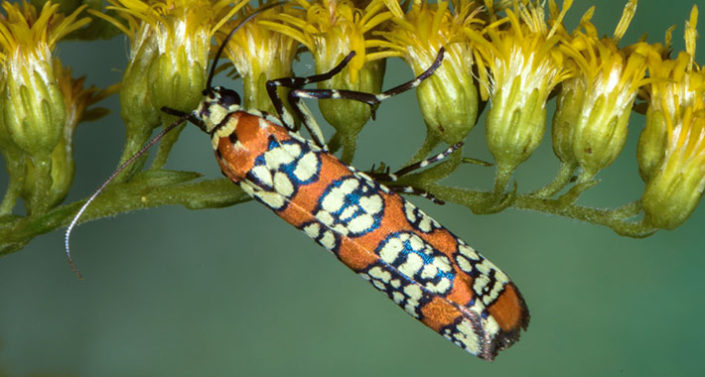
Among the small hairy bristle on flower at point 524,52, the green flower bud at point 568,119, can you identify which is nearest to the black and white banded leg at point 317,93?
the small hairy bristle on flower at point 524,52

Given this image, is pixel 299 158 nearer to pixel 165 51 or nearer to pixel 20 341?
pixel 165 51

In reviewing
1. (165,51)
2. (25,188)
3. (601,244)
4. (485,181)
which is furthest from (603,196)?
(25,188)

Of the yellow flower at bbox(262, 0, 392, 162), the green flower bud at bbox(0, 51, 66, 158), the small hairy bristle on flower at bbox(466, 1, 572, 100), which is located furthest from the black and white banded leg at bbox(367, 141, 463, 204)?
the green flower bud at bbox(0, 51, 66, 158)

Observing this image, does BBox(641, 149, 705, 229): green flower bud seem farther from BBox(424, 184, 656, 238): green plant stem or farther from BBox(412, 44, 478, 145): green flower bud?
BBox(412, 44, 478, 145): green flower bud

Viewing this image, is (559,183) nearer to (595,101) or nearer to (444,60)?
(595,101)

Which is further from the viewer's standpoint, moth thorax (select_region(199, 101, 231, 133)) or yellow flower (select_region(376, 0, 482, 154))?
moth thorax (select_region(199, 101, 231, 133))

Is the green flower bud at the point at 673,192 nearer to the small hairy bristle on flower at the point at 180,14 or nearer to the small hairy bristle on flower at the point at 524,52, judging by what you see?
the small hairy bristle on flower at the point at 524,52

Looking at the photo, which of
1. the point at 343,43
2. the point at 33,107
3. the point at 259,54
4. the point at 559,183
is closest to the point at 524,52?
the point at 559,183
